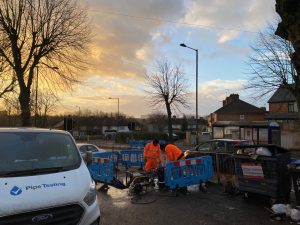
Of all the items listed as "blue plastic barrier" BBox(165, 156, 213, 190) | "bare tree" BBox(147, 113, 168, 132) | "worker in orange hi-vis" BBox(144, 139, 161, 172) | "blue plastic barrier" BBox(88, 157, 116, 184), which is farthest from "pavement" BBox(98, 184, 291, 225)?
"bare tree" BBox(147, 113, 168, 132)

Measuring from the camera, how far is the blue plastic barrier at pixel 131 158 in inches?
738

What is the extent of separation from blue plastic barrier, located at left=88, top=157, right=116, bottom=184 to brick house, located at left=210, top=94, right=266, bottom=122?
245ft

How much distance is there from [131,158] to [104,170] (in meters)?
5.57

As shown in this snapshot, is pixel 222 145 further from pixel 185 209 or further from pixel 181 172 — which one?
pixel 185 209

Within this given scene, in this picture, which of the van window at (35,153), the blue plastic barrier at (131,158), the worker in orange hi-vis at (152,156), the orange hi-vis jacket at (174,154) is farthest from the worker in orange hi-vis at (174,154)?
the van window at (35,153)

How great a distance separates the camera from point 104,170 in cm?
1341

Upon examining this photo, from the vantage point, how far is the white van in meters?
4.65

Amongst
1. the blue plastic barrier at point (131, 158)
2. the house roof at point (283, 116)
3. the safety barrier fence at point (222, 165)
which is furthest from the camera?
the house roof at point (283, 116)

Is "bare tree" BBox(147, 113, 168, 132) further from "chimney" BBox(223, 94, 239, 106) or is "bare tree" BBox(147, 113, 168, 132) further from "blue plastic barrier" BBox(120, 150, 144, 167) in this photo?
"blue plastic barrier" BBox(120, 150, 144, 167)

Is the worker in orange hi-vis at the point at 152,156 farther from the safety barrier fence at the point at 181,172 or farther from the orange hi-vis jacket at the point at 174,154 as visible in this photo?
the safety barrier fence at the point at 181,172

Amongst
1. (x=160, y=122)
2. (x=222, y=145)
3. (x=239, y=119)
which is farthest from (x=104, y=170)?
(x=160, y=122)

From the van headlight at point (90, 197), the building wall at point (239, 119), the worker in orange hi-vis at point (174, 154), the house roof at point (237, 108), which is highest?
the house roof at point (237, 108)

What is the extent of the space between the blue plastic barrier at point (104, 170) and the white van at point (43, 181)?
6848 mm

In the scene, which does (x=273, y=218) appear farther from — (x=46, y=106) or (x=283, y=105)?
(x=283, y=105)
